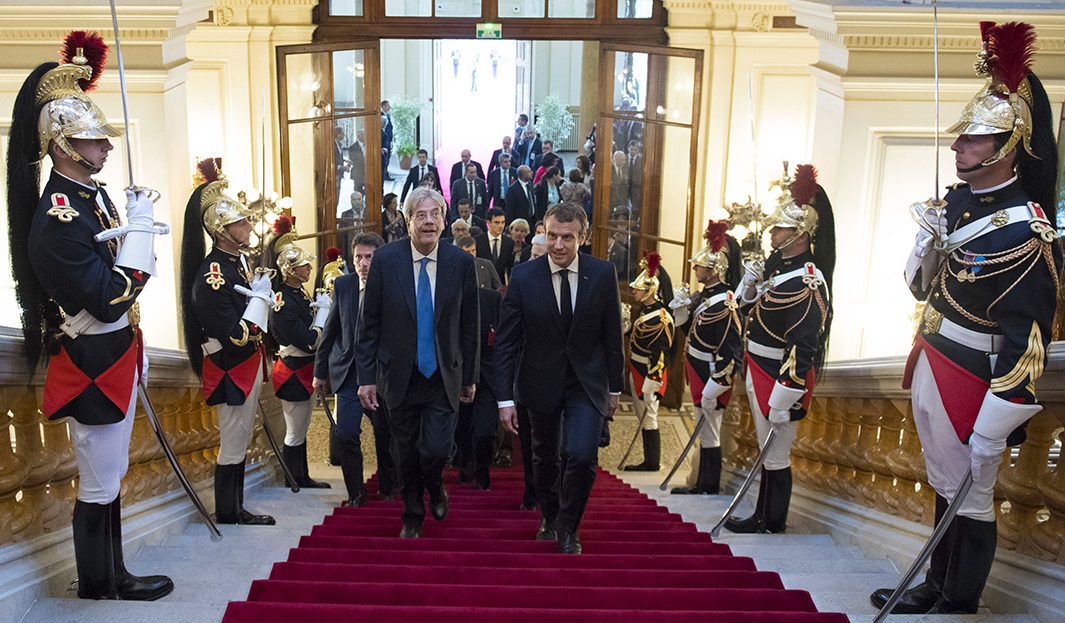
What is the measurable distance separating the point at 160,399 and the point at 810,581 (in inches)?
115

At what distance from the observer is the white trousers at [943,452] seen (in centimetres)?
340

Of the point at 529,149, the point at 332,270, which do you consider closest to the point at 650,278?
the point at 332,270

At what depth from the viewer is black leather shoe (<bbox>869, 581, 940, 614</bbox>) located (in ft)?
11.3

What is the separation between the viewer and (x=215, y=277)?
4688 millimetres

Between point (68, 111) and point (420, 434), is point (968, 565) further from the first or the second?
point (68, 111)

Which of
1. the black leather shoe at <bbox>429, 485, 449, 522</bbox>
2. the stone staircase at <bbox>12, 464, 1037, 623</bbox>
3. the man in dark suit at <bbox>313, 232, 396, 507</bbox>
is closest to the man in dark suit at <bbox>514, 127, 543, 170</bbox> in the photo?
the man in dark suit at <bbox>313, 232, 396, 507</bbox>

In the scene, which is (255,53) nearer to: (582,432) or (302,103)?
(302,103)

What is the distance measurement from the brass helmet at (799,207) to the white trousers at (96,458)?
301cm

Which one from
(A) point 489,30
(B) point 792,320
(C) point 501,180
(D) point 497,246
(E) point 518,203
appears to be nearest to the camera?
(B) point 792,320

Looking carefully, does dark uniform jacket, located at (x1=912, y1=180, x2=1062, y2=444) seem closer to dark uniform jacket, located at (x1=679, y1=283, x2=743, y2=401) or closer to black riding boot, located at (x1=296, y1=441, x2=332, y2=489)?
Answer: dark uniform jacket, located at (x1=679, y1=283, x2=743, y2=401)

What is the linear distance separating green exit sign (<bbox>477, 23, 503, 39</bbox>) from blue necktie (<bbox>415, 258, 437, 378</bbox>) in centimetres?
675

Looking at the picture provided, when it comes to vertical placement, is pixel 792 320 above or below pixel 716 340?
above

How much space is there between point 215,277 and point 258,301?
0.25m

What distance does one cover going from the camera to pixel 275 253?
635 cm
